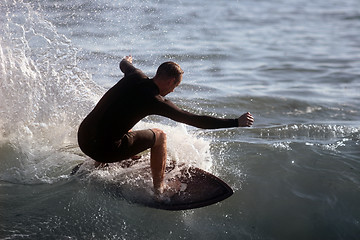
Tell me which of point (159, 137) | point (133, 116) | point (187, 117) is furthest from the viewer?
point (159, 137)

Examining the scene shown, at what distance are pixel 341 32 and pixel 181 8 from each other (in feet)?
20.9

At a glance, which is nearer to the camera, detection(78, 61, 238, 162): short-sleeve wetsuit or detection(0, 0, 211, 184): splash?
detection(78, 61, 238, 162): short-sleeve wetsuit

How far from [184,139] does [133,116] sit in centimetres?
155

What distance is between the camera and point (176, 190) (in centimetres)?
602

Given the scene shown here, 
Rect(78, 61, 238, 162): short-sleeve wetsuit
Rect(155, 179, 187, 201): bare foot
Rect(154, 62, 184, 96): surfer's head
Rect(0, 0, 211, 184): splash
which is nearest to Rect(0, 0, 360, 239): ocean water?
Rect(0, 0, 211, 184): splash

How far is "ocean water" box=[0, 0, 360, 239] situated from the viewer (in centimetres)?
567

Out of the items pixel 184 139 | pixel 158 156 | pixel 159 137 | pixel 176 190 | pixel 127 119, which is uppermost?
pixel 127 119

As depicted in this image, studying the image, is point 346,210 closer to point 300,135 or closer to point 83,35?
point 300,135

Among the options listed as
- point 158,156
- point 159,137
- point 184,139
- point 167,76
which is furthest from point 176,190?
point 167,76

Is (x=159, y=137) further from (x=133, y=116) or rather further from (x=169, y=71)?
(x=169, y=71)

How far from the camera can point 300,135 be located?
8.58m

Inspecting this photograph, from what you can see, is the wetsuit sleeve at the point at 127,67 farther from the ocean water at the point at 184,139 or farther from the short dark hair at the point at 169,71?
the ocean water at the point at 184,139

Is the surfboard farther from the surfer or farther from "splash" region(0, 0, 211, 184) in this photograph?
the surfer

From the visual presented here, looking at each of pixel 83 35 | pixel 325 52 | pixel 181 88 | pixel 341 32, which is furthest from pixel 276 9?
pixel 181 88
